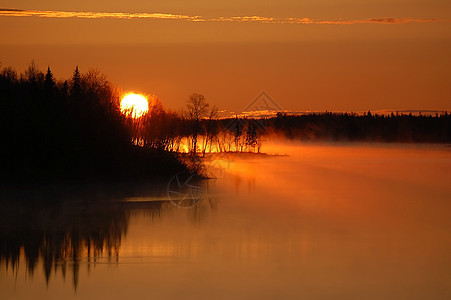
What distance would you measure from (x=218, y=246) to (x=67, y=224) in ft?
22.7

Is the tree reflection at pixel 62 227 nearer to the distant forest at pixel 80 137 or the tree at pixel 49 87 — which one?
the distant forest at pixel 80 137

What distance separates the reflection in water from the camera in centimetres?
1939

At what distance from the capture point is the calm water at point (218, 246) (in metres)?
16.6

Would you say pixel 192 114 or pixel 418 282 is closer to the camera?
pixel 418 282

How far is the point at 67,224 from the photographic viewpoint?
26.3 metres

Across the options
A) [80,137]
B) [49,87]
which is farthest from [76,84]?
[80,137]

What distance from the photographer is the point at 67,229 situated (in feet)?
81.9

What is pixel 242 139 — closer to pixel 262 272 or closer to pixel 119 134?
pixel 119 134

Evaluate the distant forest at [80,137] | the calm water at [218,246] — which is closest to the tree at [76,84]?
the distant forest at [80,137]

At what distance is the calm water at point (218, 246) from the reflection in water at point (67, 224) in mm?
47

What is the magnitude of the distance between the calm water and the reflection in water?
0.15 ft

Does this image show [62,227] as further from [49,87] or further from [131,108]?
[49,87]

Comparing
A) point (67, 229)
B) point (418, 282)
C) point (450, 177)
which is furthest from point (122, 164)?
point (450, 177)

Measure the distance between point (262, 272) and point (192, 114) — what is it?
6191cm
